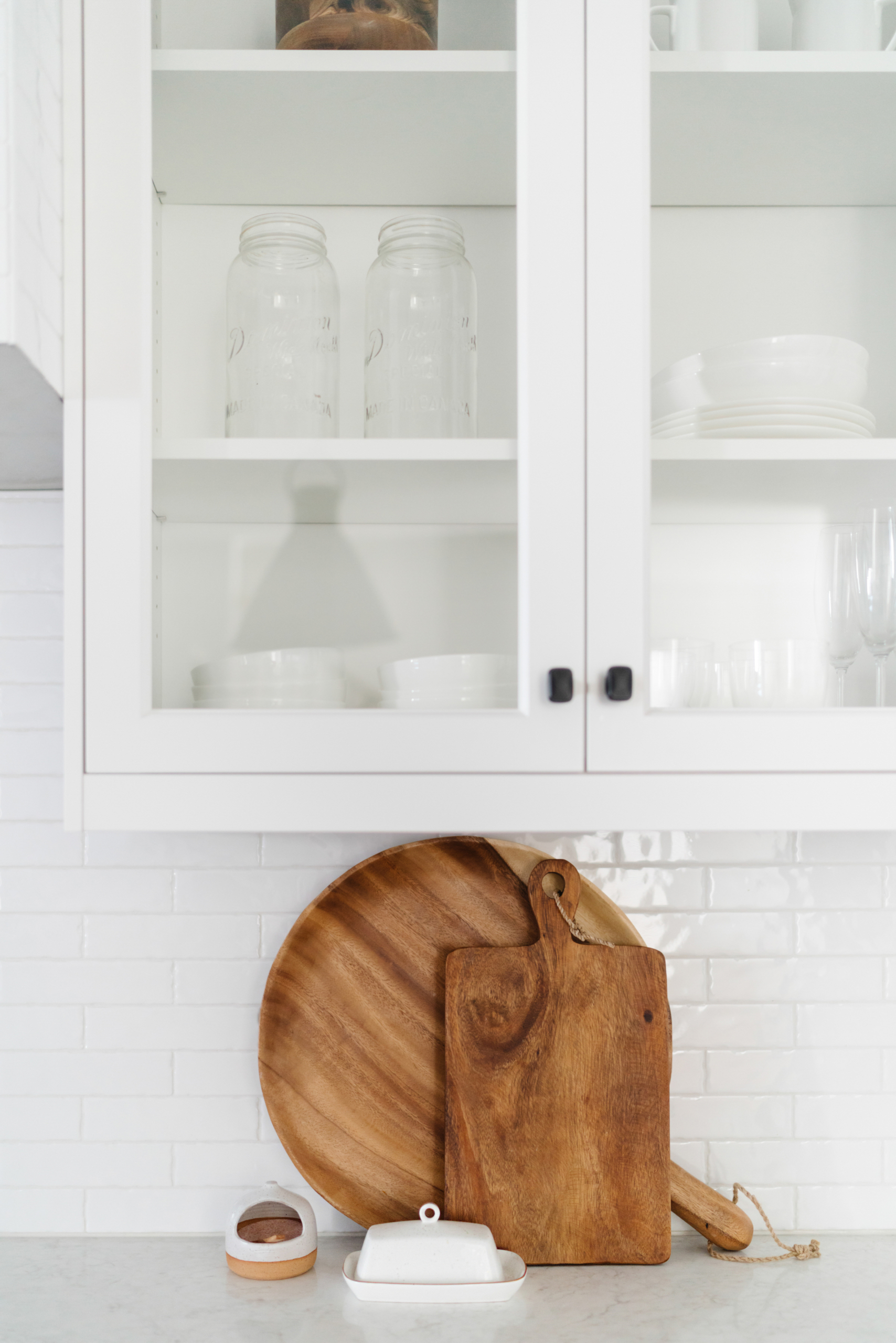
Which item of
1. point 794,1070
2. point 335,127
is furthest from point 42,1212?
point 335,127

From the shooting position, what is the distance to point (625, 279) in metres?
Result: 0.92

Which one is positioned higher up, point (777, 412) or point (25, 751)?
point (777, 412)

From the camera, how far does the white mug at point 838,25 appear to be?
97 centimetres

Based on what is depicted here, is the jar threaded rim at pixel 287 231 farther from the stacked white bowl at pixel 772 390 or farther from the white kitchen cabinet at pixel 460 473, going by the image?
the stacked white bowl at pixel 772 390

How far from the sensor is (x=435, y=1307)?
1061mm

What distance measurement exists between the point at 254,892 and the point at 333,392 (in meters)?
0.64

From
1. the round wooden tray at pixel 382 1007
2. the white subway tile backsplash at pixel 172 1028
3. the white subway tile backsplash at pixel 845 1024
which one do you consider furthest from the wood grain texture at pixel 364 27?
the white subway tile backsplash at pixel 845 1024

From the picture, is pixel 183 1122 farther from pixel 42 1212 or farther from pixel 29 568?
pixel 29 568

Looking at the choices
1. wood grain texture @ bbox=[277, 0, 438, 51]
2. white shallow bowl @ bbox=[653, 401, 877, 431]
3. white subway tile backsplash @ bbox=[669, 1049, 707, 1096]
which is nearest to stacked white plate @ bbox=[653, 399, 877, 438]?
white shallow bowl @ bbox=[653, 401, 877, 431]

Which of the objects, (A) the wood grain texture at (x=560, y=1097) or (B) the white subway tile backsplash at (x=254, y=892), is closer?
(A) the wood grain texture at (x=560, y=1097)

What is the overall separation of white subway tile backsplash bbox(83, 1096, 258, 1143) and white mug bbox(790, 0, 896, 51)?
1344 millimetres

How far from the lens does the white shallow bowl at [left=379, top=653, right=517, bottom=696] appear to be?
0.94m

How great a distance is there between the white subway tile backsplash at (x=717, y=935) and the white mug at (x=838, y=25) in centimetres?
98

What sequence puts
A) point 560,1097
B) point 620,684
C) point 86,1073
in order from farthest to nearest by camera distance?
1. point 86,1073
2. point 560,1097
3. point 620,684
